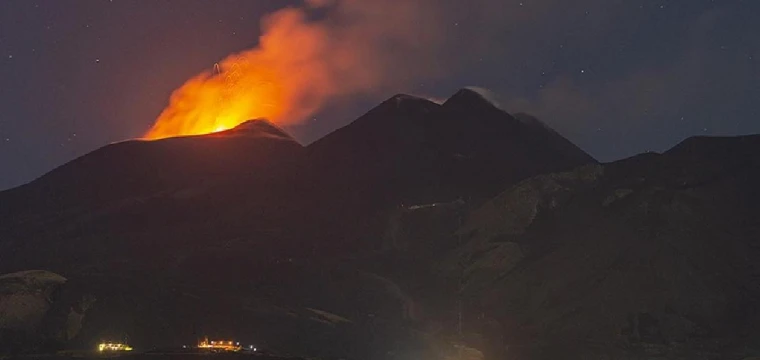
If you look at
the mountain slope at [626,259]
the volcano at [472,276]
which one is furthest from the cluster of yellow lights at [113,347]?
the mountain slope at [626,259]

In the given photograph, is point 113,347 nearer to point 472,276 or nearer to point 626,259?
point 472,276

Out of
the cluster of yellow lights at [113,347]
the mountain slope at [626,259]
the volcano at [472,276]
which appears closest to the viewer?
the cluster of yellow lights at [113,347]

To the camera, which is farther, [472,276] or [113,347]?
[472,276]

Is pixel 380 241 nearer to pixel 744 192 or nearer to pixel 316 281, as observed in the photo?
pixel 316 281

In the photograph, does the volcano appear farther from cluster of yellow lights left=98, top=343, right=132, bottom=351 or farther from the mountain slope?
cluster of yellow lights left=98, top=343, right=132, bottom=351

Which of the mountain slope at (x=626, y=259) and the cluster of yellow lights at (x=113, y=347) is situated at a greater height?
the mountain slope at (x=626, y=259)

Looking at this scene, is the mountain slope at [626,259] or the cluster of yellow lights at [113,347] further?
the mountain slope at [626,259]

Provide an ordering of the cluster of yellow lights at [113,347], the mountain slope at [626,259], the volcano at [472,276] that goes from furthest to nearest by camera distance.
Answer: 1. the mountain slope at [626,259]
2. the volcano at [472,276]
3. the cluster of yellow lights at [113,347]

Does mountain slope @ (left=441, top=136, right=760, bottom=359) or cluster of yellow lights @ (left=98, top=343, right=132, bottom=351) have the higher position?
mountain slope @ (left=441, top=136, right=760, bottom=359)

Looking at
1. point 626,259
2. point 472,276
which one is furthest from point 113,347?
point 626,259

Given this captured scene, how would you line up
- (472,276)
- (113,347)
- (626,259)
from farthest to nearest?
(472,276) → (626,259) → (113,347)

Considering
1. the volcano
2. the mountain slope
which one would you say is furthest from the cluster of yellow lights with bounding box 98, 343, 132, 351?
the mountain slope

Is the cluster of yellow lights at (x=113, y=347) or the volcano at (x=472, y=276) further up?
the volcano at (x=472, y=276)

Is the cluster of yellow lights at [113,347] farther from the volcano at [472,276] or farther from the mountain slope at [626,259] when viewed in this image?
the mountain slope at [626,259]
